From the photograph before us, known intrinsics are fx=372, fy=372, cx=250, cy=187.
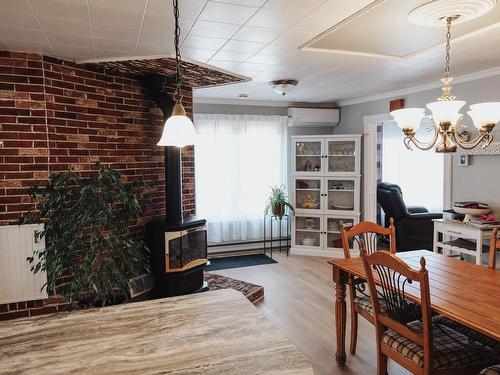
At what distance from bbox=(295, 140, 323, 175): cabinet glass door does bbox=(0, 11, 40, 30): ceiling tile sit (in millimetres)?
3912

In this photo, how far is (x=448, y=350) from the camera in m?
1.87

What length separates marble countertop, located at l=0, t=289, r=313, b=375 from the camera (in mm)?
1094

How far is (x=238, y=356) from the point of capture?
45.1 inches

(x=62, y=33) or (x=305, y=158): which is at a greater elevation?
(x=62, y=33)

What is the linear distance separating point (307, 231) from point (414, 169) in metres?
2.54

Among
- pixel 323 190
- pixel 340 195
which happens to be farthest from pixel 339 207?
pixel 323 190

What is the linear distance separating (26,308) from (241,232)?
3085 mm

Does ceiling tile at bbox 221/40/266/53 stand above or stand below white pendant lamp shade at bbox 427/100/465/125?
above

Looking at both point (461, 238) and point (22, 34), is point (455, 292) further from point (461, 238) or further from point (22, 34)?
point (22, 34)

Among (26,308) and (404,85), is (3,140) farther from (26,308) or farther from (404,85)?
(404,85)

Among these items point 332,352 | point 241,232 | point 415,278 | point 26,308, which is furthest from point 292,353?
point 241,232

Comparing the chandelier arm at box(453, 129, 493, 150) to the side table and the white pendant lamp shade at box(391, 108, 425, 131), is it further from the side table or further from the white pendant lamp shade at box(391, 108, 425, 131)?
the side table

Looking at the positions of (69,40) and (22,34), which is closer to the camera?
(22,34)

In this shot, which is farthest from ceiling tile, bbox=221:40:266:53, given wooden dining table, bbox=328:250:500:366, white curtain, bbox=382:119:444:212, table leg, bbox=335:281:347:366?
white curtain, bbox=382:119:444:212
